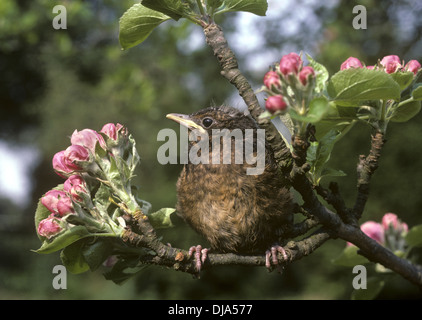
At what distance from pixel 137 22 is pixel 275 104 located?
2.56ft

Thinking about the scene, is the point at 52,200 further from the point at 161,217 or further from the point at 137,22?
the point at 137,22

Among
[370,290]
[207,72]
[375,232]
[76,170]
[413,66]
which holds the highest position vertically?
[207,72]

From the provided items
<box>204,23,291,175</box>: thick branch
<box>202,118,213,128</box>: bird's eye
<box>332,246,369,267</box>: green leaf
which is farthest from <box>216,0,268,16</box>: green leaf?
<box>332,246,369,267</box>: green leaf

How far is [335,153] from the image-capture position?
28.0 feet

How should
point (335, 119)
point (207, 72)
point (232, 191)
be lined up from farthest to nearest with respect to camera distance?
1. point (207, 72)
2. point (232, 191)
3. point (335, 119)

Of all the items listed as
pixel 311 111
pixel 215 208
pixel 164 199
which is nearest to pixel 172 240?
pixel 164 199

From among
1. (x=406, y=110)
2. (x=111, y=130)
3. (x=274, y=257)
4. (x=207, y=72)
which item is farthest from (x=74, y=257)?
(x=207, y=72)

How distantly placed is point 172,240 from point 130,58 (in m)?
3.83

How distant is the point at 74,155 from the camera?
1.76 metres

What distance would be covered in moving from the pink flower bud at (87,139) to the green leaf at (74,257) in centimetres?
41

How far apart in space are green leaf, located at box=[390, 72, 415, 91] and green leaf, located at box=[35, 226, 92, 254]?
133cm

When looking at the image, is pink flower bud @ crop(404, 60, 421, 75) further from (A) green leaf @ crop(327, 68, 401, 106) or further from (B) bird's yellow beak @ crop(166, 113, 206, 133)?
(B) bird's yellow beak @ crop(166, 113, 206, 133)

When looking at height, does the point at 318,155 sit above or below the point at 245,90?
below

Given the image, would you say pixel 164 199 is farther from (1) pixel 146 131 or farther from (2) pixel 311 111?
(2) pixel 311 111
